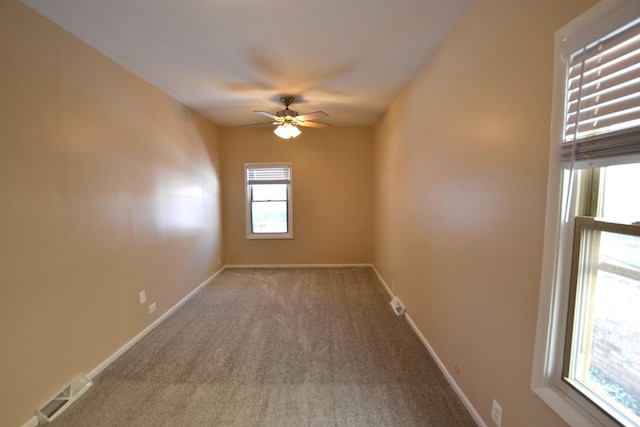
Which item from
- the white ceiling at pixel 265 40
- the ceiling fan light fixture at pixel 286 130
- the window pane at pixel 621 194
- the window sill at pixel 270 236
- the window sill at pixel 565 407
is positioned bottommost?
the window sill at pixel 565 407

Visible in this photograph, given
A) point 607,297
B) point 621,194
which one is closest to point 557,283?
point 607,297

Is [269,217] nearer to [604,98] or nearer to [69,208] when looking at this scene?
[69,208]

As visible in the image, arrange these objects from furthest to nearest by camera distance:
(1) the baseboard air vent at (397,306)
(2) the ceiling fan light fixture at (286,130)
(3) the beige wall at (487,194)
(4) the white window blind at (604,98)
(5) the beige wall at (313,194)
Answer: (5) the beige wall at (313,194)
(2) the ceiling fan light fixture at (286,130)
(1) the baseboard air vent at (397,306)
(3) the beige wall at (487,194)
(4) the white window blind at (604,98)

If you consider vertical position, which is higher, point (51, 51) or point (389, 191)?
point (51, 51)

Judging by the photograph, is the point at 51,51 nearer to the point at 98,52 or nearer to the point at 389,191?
the point at 98,52

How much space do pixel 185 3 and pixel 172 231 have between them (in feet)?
8.22

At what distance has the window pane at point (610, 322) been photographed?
3.08 feet

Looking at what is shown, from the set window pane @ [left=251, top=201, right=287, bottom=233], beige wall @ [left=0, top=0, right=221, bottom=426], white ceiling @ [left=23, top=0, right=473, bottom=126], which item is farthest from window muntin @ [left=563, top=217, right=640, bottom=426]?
window pane @ [left=251, top=201, right=287, bottom=233]

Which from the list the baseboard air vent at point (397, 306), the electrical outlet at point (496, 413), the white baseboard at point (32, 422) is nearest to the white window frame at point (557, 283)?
the electrical outlet at point (496, 413)

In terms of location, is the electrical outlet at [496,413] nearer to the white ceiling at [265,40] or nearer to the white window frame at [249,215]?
the white ceiling at [265,40]

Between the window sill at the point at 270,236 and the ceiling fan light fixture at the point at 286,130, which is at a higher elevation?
the ceiling fan light fixture at the point at 286,130

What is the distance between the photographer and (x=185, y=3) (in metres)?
1.72

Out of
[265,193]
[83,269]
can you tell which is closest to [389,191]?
[265,193]

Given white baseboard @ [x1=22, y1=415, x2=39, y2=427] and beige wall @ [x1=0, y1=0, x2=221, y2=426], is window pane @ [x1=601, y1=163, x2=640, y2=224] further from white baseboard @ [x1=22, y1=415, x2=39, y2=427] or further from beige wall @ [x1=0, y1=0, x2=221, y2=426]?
white baseboard @ [x1=22, y1=415, x2=39, y2=427]
